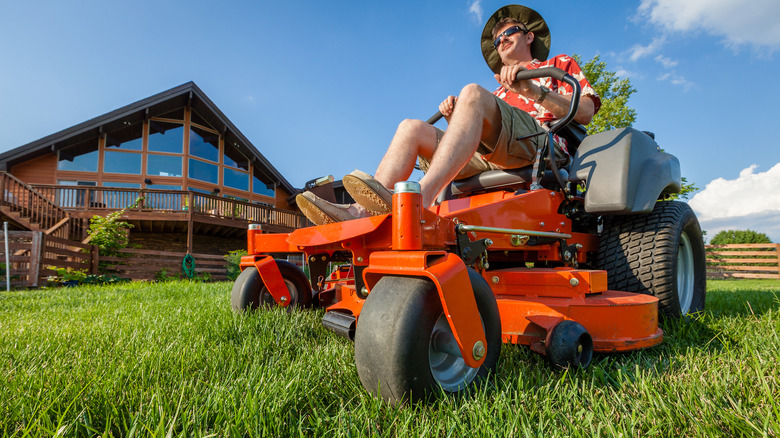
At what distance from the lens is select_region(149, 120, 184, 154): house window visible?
54.7ft

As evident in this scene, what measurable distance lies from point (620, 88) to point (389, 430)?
1822cm

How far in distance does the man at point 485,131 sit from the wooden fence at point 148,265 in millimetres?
10399

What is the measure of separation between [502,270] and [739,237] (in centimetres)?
2506

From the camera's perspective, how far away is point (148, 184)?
16.1 meters

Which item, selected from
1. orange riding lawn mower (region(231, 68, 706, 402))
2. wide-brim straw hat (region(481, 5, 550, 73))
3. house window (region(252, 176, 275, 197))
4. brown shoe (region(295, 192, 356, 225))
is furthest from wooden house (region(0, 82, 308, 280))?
orange riding lawn mower (region(231, 68, 706, 402))

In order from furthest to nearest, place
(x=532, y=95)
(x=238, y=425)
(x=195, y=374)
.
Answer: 1. (x=532, y=95)
2. (x=195, y=374)
3. (x=238, y=425)

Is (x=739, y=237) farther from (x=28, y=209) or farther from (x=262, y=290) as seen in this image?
(x=28, y=209)

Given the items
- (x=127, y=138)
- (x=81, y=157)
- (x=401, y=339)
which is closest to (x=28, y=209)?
(x=81, y=157)

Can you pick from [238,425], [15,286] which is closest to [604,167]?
[238,425]

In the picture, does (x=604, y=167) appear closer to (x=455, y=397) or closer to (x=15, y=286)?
(x=455, y=397)

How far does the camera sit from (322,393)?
128 cm

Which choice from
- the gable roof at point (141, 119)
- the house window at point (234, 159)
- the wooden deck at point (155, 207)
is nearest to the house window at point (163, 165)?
the gable roof at point (141, 119)

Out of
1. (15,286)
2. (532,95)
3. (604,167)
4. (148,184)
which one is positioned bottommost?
(15,286)

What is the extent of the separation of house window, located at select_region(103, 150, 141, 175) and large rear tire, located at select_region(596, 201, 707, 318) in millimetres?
17924
